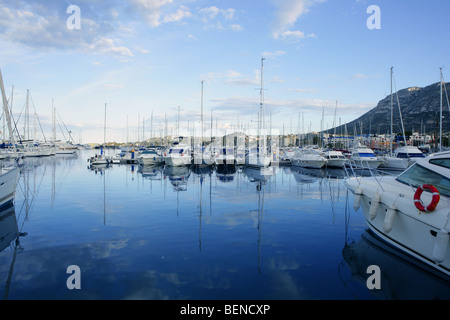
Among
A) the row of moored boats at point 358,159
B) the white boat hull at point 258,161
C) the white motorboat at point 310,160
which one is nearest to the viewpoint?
the white boat hull at point 258,161

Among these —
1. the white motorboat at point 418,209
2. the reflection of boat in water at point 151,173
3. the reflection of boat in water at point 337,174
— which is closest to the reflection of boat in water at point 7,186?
the reflection of boat in water at point 151,173

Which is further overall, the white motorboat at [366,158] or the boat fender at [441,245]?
the white motorboat at [366,158]

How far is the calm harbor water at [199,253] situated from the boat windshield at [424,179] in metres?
2.13

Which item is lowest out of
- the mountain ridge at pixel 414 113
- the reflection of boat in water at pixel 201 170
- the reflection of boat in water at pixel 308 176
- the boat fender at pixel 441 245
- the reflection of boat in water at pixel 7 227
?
the reflection of boat in water at pixel 7 227

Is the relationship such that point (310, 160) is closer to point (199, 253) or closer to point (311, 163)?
point (311, 163)

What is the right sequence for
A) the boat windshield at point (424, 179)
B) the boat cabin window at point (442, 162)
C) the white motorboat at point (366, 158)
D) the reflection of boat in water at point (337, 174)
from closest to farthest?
the boat windshield at point (424, 179), the boat cabin window at point (442, 162), the reflection of boat in water at point (337, 174), the white motorboat at point (366, 158)

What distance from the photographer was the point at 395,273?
7.17 m

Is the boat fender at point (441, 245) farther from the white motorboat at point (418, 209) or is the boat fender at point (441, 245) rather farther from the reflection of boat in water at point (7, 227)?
the reflection of boat in water at point (7, 227)

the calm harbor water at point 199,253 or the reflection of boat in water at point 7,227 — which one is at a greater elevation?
the calm harbor water at point 199,253

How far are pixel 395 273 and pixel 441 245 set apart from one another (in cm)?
142

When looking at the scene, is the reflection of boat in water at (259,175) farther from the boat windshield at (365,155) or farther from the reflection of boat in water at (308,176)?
the boat windshield at (365,155)

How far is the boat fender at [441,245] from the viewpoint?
6134mm
